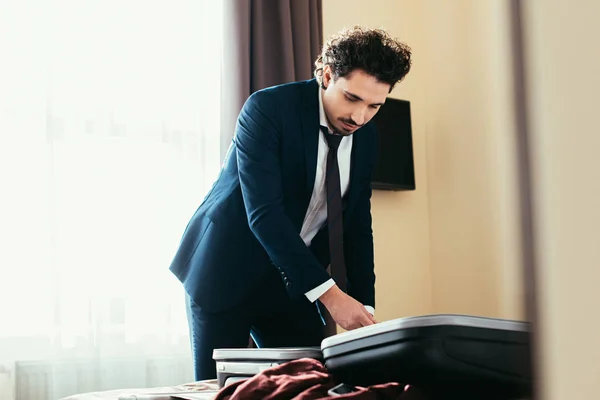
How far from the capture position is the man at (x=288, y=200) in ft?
5.80

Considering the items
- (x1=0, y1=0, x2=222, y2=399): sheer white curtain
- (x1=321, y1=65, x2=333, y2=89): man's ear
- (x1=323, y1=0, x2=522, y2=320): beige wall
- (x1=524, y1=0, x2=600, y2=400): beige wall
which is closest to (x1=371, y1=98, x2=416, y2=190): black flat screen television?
(x1=323, y1=0, x2=522, y2=320): beige wall

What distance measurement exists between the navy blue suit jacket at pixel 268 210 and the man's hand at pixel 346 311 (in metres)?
0.06

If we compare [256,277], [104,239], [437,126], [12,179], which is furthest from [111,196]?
[437,126]

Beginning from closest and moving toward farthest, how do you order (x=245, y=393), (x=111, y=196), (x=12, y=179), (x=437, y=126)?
(x=245, y=393)
(x=12, y=179)
(x=111, y=196)
(x=437, y=126)

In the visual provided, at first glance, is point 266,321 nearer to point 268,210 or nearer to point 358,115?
point 268,210

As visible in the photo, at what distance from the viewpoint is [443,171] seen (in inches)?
142

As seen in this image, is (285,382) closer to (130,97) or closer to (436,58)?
(130,97)

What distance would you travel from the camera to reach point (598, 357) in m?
0.21

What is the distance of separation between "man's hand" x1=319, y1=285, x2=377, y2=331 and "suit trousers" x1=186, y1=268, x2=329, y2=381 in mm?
191

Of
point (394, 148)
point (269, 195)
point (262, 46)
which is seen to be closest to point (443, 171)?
point (394, 148)

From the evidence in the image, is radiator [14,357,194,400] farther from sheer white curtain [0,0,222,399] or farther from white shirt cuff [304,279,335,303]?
white shirt cuff [304,279,335,303]

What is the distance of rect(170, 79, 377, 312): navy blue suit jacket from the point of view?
1.71 m

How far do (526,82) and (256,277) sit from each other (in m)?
1.68

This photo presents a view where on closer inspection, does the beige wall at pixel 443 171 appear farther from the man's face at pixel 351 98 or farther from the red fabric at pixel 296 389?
the red fabric at pixel 296 389
